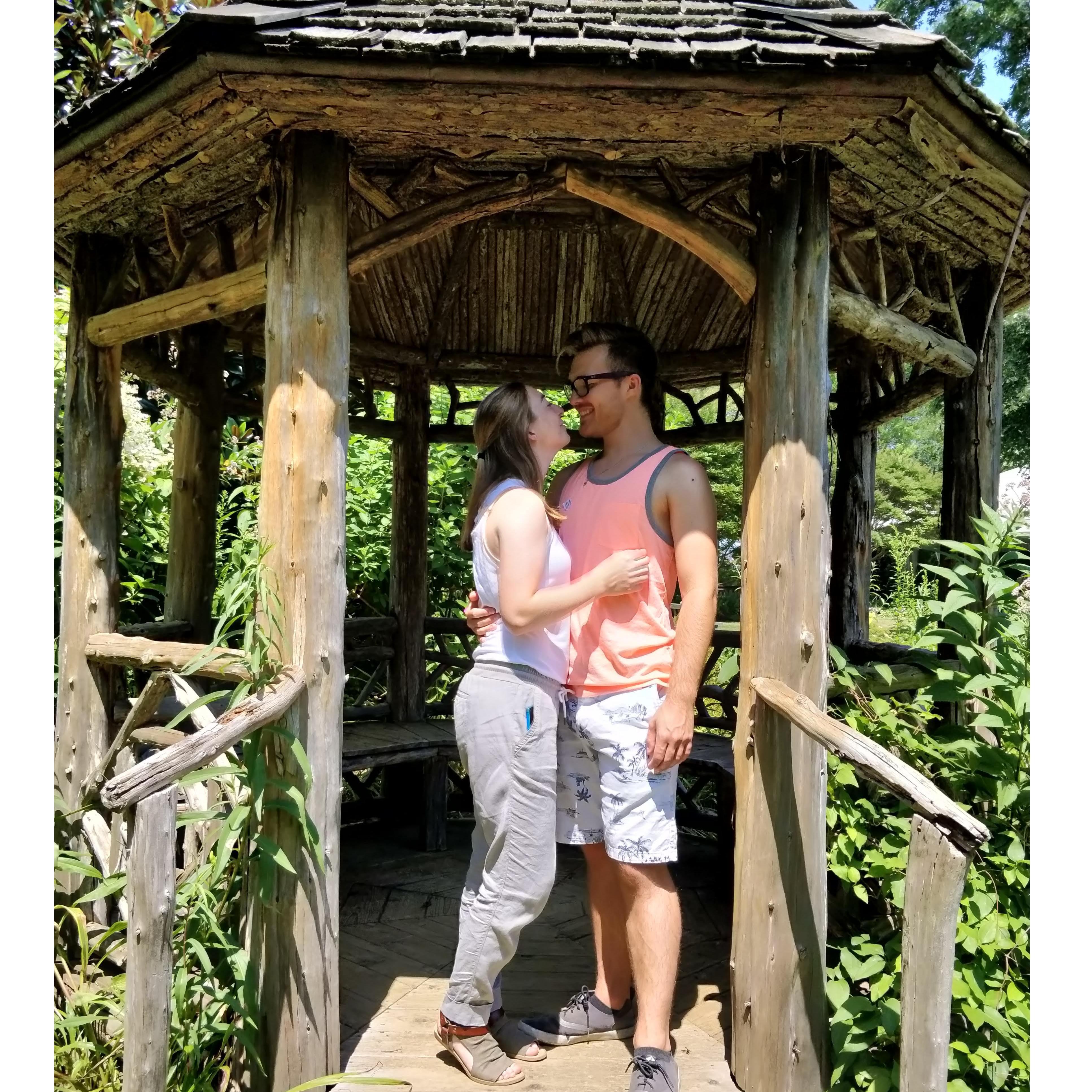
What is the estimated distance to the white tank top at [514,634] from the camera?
2930mm

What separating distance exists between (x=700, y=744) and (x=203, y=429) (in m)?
3.19

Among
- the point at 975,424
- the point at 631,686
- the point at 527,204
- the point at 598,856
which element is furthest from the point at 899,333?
the point at 598,856

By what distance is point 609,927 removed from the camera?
3283mm

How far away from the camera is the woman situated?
284 centimetres

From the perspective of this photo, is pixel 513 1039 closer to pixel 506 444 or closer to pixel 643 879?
pixel 643 879

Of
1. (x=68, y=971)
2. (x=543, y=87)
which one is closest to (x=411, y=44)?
(x=543, y=87)

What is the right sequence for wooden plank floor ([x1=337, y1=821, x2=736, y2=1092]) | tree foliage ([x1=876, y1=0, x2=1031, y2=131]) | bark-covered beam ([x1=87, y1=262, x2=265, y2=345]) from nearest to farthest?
1. wooden plank floor ([x1=337, y1=821, x2=736, y2=1092])
2. bark-covered beam ([x1=87, y1=262, x2=265, y2=345])
3. tree foliage ([x1=876, y1=0, x2=1031, y2=131])

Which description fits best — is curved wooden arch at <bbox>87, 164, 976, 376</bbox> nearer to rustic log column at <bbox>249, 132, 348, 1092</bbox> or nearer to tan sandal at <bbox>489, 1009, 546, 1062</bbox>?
rustic log column at <bbox>249, 132, 348, 1092</bbox>

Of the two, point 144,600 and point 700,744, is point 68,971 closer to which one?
point 144,600

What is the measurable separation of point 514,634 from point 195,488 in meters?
2.79

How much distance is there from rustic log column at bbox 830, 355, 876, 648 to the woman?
282cm

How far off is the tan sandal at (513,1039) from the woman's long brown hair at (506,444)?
1.68 m

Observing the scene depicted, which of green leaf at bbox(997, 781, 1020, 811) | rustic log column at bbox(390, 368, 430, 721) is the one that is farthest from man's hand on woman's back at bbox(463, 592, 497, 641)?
rustic log column at bbox(390, 368, 430, 721)

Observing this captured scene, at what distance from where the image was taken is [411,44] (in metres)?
2.67
